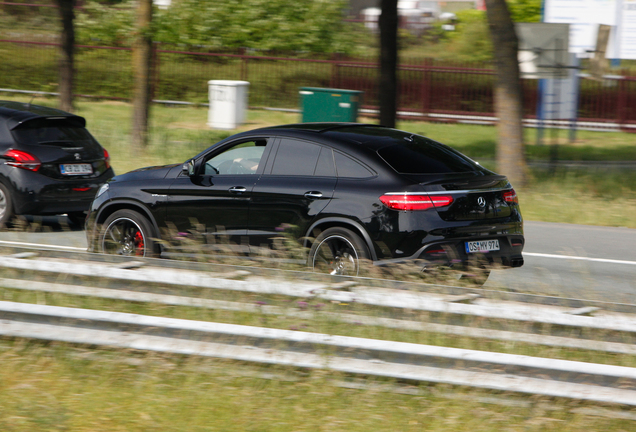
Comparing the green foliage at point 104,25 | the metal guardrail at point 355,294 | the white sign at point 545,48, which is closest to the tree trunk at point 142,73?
the white sign at point 545,48

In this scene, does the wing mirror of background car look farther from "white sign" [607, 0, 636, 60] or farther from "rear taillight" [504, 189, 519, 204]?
"white sign" [607, 0, 636, 60]

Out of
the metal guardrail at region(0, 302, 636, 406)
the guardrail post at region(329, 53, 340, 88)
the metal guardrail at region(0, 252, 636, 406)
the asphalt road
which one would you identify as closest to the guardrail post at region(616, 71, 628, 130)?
the guardrail post at region(329, 53, 340, 88)

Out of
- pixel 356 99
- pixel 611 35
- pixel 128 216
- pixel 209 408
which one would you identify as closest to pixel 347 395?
pixel 209 408

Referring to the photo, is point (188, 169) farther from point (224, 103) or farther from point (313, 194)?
point (224, 103)

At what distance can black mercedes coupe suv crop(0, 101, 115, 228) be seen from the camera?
33.0ft

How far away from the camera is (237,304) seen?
4930 millimetres

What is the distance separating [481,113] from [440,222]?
19363 millimetres

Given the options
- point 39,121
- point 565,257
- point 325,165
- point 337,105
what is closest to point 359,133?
point 325,165

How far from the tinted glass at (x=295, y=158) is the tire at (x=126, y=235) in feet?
4.89

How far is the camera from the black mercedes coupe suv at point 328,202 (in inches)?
250

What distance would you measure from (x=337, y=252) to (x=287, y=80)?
20.2 m

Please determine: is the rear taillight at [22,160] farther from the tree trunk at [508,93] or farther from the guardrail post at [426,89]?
the guardrail post at [426,89]

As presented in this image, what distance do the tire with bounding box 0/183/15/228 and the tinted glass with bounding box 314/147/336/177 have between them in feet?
16.5

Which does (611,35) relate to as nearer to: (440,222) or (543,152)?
(543,152)
